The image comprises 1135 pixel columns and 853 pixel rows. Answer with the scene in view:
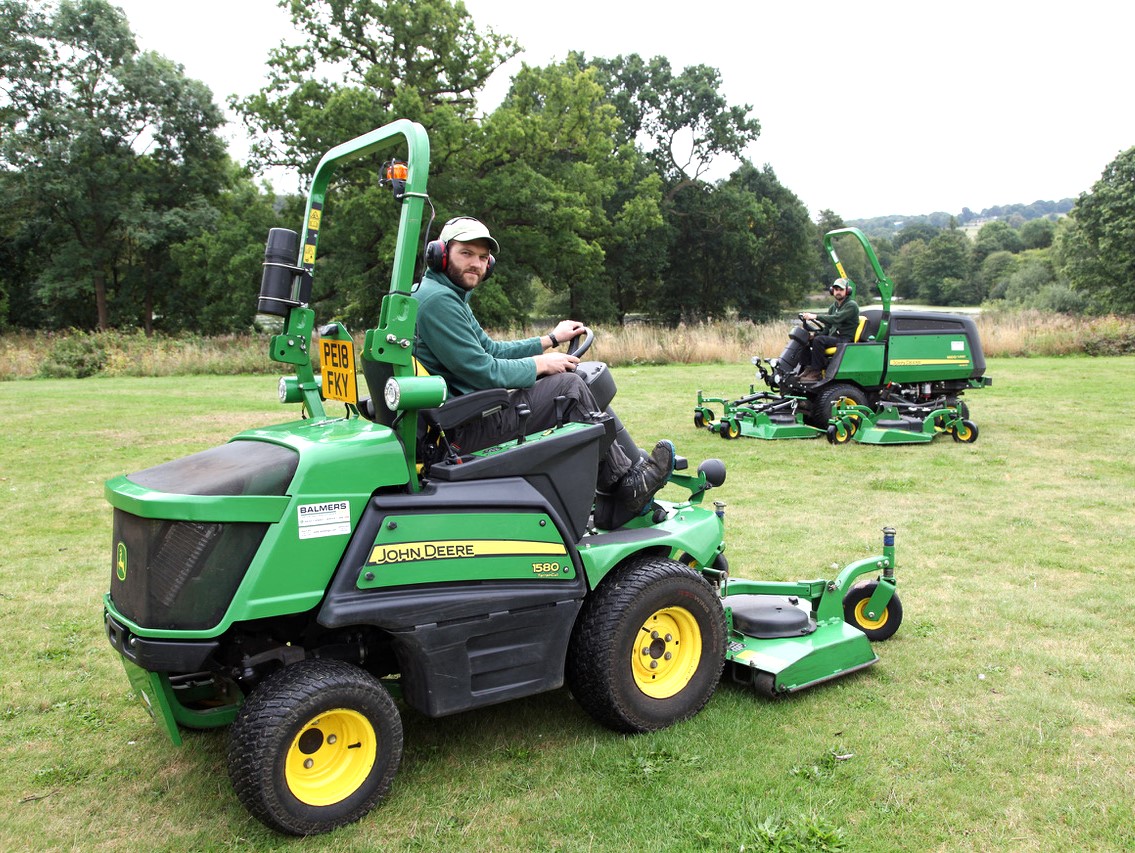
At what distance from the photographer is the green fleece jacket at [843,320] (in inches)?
451

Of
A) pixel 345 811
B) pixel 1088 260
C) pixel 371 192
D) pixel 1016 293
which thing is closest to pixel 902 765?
pixel 345 811

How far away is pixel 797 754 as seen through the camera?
138 inches

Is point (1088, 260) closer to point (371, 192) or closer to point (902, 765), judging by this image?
point (371, 192)

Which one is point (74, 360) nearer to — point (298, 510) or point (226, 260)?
point (226, 260)

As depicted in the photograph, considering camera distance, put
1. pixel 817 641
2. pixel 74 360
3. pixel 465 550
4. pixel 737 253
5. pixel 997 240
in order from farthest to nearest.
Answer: pixel 997 240
pixel 737 253
pixel 74 360
pixel 817 641
pixel 465 550

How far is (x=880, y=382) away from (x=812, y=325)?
44.9 inches

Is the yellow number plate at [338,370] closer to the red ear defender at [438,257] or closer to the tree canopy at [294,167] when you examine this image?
the red ear defender at [438,257]

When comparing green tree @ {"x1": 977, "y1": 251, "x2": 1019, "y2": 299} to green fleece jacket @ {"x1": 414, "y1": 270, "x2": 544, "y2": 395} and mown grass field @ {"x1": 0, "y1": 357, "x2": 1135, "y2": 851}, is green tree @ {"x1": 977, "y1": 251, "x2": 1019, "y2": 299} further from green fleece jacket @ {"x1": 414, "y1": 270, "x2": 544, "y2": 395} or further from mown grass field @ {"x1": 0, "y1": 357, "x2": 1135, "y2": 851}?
green fleece jacket @ {"x1": 414, "y1": 270, "x2": 544, "y2": 395}

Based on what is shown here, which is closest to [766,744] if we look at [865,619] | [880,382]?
[865,619]

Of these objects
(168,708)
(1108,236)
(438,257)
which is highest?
(1108,236)

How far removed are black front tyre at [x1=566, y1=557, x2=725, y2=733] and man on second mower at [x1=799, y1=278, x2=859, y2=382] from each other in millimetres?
8287

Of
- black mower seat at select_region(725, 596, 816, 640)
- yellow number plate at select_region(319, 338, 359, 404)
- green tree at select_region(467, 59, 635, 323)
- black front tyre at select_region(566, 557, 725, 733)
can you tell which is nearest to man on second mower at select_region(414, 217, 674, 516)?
yellow number plate at select_region(319, 338, 359, 404)

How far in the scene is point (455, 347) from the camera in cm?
357

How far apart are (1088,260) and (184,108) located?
4301cm
